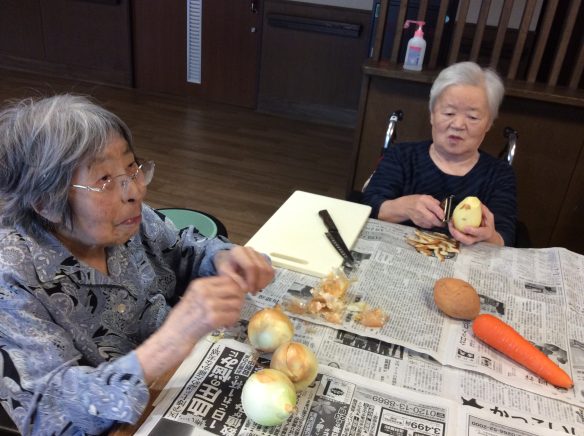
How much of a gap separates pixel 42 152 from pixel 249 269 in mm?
425

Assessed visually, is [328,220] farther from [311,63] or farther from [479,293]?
[311,63]

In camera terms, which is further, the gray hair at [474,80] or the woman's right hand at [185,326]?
the gray hair at [474,80]

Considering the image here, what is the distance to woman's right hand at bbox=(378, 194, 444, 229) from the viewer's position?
136 cm

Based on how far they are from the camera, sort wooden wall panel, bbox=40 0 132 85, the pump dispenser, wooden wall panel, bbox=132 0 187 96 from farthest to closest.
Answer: wooden wall panel, bbox=40 0 132 85, wooden wall panel, bbox=132 0 187 96, the pump dispenser

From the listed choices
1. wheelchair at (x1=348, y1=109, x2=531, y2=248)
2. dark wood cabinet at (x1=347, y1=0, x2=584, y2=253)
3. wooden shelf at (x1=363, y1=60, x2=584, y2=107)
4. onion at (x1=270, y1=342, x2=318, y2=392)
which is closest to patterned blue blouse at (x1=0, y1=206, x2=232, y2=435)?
onion at (x1=270, y1=342, x2=318, y2=392)

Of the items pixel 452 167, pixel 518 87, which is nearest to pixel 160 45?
pixel 518 87

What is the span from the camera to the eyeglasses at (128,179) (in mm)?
874

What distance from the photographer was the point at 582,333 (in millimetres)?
1033

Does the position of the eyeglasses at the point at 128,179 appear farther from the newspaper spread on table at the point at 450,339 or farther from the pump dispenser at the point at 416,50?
the pump dispenser at the point at 416,50

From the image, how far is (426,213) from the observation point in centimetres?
136

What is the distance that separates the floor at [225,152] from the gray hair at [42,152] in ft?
6.05

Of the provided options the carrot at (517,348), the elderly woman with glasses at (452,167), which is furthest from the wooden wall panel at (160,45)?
the carrot at (517,348)

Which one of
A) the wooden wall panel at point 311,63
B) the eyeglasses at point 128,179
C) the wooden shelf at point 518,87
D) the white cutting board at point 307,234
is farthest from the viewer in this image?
the wooden wall panel at point 311,63

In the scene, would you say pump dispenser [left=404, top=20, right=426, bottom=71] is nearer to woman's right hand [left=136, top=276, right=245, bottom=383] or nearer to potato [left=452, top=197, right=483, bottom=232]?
potato [left=452, top=197, right=483, bottom=232]
